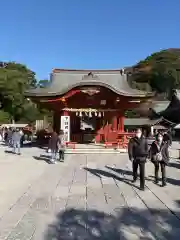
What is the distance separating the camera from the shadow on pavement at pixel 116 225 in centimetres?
462

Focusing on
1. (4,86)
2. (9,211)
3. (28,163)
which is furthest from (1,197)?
(4,86)

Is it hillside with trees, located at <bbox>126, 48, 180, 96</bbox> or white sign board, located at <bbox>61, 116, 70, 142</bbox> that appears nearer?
white sign board, located at <bbox>61, 116, 70, 142</bbox>

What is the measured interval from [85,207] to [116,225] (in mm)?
1266

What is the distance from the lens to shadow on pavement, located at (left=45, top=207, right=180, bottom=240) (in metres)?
4.62

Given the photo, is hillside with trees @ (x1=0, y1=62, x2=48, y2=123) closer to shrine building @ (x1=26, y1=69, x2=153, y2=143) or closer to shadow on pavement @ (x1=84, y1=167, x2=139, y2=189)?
shrine building @ (x1=26, y1=69, x2=153, y2=143)

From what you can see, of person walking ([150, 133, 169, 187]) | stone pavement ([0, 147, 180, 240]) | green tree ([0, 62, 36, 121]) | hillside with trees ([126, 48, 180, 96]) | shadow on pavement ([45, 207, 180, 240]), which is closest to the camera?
shadow on pavement ([45, 207, 180, 240])

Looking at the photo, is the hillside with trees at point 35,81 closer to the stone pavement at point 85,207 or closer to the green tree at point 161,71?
the green tree at point 161,71

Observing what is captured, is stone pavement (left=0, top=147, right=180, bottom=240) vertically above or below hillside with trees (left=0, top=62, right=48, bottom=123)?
below

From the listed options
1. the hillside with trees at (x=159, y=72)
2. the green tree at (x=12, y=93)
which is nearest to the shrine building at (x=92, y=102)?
the green tree at (x=12, y=93)

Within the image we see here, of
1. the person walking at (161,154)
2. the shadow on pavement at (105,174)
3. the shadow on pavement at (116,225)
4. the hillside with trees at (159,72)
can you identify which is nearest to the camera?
the shadow on pavement at (116,225)

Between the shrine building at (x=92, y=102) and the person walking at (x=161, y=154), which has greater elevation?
the shrine building at (x=92, y=102)

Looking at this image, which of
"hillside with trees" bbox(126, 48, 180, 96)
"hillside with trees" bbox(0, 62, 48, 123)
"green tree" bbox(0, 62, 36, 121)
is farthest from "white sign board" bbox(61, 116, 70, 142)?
"hillside with trees" bbox(126, 48, 180, 96)

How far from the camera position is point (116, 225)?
16.9 ft

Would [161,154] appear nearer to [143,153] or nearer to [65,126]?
[143,153]
